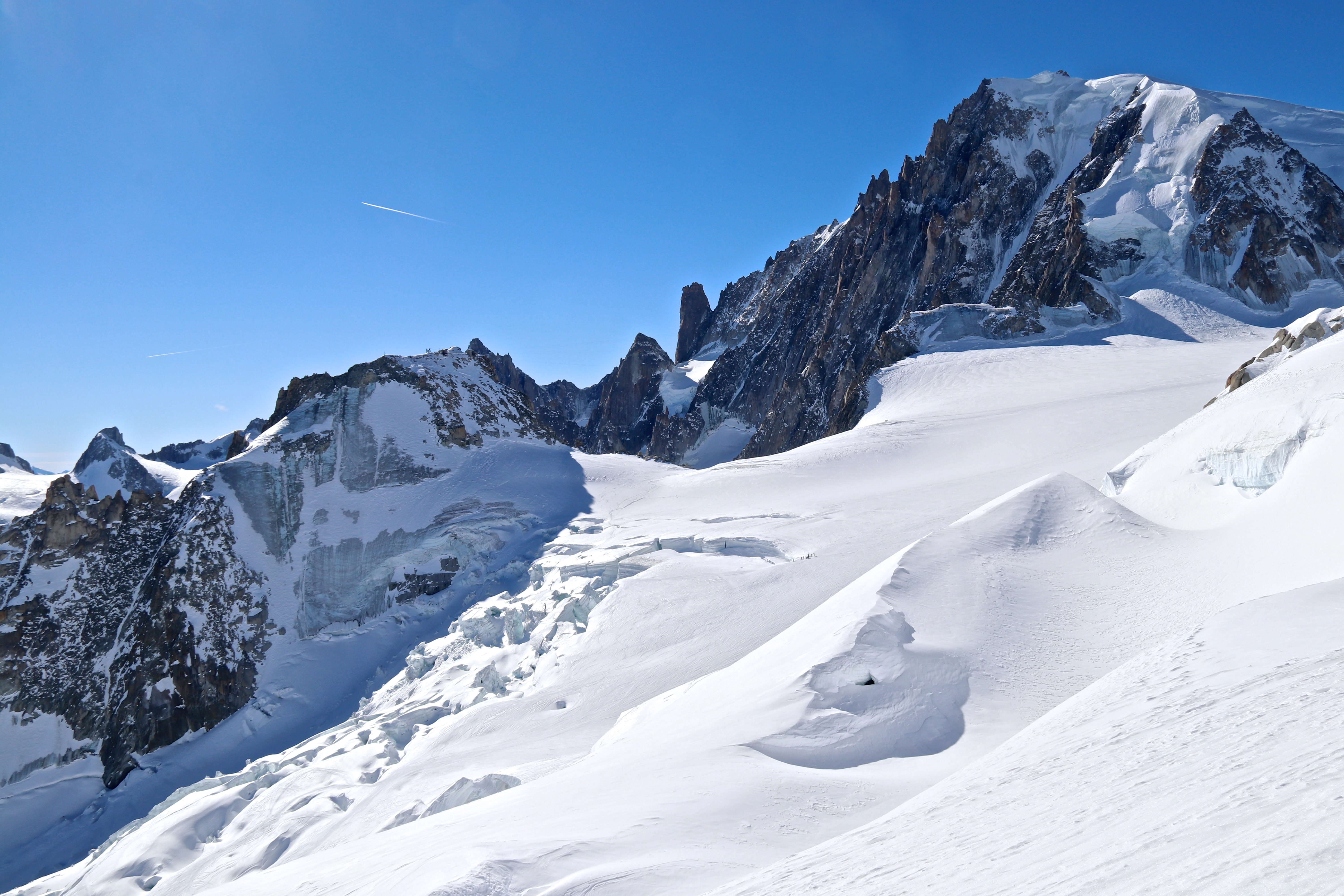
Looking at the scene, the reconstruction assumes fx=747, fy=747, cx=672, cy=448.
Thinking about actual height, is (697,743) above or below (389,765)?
above

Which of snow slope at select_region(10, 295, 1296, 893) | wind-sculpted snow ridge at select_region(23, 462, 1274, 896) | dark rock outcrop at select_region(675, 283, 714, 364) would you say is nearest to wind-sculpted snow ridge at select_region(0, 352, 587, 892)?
snow slope at select_region(10, 295, 1296, 893)

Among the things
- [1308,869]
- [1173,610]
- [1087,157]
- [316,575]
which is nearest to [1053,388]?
[1173,610]

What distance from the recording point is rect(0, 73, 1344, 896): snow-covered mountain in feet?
16.1

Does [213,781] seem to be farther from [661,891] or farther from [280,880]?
[661,891]

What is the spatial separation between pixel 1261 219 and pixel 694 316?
81016 millimetres

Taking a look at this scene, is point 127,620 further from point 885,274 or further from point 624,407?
point 624,407

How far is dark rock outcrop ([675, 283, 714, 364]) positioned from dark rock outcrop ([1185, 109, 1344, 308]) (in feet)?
249

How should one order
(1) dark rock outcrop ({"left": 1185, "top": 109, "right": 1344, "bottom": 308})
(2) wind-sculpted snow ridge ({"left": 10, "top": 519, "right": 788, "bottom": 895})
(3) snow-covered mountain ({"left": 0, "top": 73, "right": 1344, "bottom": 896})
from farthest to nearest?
(1) dark rock outcrop ({"left": 1185, "top": 109, "right": 1344, "bottom": 308}), (2) wind-sculpted snow ridge ({"left": 10, "top": 519, "right": 788, "bottom": 895}), (3) snow-covered mountain ({"left": 0, "top": 73, "right": 1344, "bottom": 896})

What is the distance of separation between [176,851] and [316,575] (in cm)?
943

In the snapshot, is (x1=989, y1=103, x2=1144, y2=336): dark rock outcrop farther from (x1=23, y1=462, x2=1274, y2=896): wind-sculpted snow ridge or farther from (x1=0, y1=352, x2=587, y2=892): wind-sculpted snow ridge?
(x1=23, y1=462, x2=1274, y2=896): wind-sculpted snow ridge

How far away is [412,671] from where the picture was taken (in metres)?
16.8

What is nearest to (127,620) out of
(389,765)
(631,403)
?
(389,765)

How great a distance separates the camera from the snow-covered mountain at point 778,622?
4.92m

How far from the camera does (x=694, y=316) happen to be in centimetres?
11325
